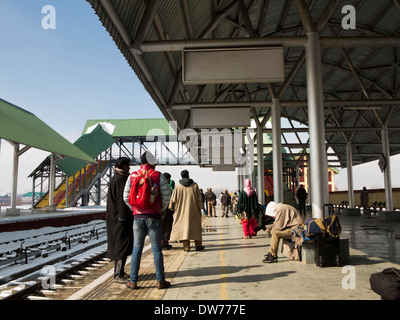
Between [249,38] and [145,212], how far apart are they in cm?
581

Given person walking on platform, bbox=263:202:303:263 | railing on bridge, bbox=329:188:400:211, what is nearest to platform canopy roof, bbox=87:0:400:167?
person walking on platform, bbox=263:202:303:263

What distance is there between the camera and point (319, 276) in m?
5.63

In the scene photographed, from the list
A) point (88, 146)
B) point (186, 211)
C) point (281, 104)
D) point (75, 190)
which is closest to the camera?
point (186, 211)

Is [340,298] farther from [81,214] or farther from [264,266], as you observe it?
[81,214]

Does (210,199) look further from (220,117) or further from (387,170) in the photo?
(387,170)

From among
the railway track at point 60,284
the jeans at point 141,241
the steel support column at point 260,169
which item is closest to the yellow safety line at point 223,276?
the jeans at point 141,241

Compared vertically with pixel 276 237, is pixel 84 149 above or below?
above

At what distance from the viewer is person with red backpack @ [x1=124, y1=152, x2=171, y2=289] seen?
4871mm

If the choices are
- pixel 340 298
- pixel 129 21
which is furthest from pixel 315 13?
pixel 340 298

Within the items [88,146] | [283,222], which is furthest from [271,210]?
[88,146]

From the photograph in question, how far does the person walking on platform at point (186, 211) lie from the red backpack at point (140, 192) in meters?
3.49

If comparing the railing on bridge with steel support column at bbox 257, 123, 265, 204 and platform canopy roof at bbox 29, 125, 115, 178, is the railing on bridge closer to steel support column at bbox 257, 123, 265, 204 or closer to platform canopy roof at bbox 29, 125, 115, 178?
steel support column at bbox 257, 123, 265, 204

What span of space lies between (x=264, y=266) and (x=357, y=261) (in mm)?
1902

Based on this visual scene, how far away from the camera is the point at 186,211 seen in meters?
8.34
